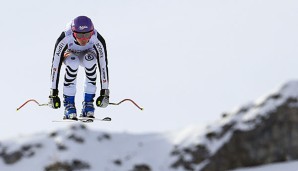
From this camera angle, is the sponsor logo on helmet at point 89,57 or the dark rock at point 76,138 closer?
the sponsor logo on helmet at point 89,57

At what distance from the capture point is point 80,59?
19.5 m

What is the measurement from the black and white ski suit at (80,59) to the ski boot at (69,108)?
0.53 meters

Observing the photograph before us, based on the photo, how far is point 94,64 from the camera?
19.4 meters

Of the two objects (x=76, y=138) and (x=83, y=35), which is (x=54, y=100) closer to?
Answer: (x=83, y=35)

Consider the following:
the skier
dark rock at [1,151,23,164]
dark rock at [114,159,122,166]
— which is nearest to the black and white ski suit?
the skier

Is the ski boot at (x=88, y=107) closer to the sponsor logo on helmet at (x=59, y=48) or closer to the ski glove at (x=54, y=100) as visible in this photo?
the ski glove at (x=54, y=100)

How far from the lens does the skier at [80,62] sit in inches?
719

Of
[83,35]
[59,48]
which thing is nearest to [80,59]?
[59,48]

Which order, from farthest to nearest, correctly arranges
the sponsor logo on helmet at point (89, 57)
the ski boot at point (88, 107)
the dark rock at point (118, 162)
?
the dark rock at point (118, 162)
the ski boot at point (88, 107)
the sponsor logo on helmet at point (89, 57)

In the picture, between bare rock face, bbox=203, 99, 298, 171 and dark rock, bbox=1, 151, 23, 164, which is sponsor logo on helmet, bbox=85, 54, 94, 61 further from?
dark rock, bbox=1, 151, 23, 164

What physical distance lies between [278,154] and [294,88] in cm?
1205

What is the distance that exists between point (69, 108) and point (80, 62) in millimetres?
1671

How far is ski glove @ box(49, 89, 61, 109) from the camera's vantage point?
19281 mm

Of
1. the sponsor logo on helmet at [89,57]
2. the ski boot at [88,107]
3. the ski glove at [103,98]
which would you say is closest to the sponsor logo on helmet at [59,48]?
the sponsor logo on helmet at [89,57]
